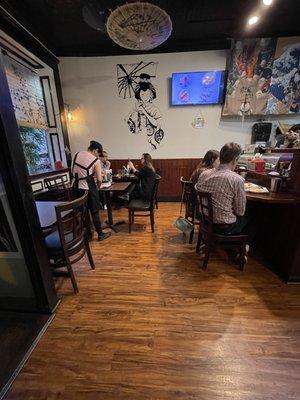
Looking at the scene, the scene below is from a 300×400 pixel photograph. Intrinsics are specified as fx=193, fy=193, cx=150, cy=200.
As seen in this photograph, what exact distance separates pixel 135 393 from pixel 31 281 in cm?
109

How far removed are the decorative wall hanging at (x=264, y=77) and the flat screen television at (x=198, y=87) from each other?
0.20 meters

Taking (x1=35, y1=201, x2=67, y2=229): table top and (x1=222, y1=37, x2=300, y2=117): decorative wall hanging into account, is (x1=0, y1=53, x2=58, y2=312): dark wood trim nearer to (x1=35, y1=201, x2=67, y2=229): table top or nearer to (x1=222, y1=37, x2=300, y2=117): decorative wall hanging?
(x1=35, y1=201, x2=67, y2=229): table top

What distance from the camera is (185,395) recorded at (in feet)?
3.59

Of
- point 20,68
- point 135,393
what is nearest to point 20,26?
point 20,68

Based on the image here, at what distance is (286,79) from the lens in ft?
12.7

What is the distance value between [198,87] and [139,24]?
2311 mm

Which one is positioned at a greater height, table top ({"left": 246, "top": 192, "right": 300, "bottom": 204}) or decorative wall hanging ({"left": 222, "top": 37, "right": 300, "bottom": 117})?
decorative wall hanging ({"left": 222, "top": 37, "right": 300, "bottom": 117})

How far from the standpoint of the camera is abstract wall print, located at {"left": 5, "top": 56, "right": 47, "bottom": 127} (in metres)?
3.18

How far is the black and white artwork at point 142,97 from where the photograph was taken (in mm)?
4223

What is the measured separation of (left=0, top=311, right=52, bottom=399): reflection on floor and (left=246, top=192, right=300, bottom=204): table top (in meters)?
2.12

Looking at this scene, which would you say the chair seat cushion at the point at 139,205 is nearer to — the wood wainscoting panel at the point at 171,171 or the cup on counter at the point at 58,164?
the wood wainscoting panel at the point at 171,171

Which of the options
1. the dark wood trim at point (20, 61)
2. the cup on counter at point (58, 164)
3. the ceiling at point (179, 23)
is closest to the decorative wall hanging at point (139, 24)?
the ceiling at point (179, 23)

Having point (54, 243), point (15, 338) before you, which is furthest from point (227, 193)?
point (15, 338)

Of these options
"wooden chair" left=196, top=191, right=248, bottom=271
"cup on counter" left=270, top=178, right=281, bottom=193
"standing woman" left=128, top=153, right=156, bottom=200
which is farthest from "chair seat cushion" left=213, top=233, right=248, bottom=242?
"standing woman" left=128, top=153, right=156, bottom=200
